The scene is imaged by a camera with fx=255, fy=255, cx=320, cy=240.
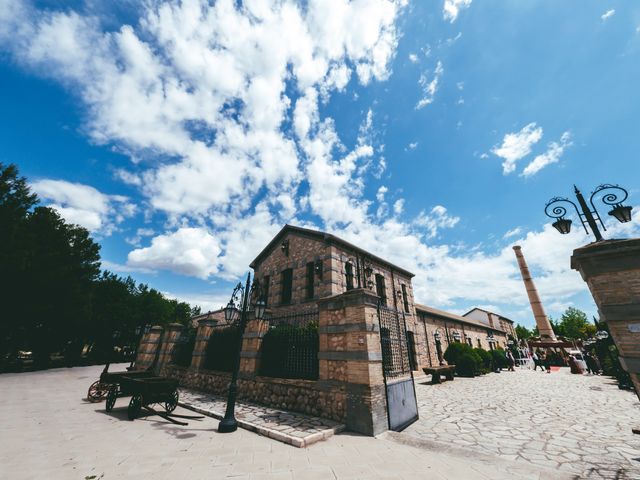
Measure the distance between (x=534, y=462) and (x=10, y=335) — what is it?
31279 mm

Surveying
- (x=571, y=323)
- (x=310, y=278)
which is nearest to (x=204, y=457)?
(x=310, y=278)

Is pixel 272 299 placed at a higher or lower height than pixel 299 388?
higher

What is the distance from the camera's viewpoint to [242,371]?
9273mm

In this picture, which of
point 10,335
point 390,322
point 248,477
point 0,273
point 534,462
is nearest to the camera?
point 248,477

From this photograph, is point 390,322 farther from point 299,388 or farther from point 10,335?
point 10,335

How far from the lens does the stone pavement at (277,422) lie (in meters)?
5.33

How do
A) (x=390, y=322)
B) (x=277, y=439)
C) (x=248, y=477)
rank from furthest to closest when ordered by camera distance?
(x=390, y=322) → (x=277, y=439) → (x=248, y=477)

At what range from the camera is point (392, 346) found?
786 centimetres

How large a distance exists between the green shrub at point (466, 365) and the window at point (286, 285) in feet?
39.0

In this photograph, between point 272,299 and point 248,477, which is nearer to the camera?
point 248,477

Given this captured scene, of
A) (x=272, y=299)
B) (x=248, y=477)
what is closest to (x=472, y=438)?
(x=248, y=477)

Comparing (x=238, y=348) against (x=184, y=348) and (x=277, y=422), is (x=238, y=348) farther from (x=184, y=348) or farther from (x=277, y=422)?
(x=184, y=348)

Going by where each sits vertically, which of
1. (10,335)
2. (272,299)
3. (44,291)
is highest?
(44,291)

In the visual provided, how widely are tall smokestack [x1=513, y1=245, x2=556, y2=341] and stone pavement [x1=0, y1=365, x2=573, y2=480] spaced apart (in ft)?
120
